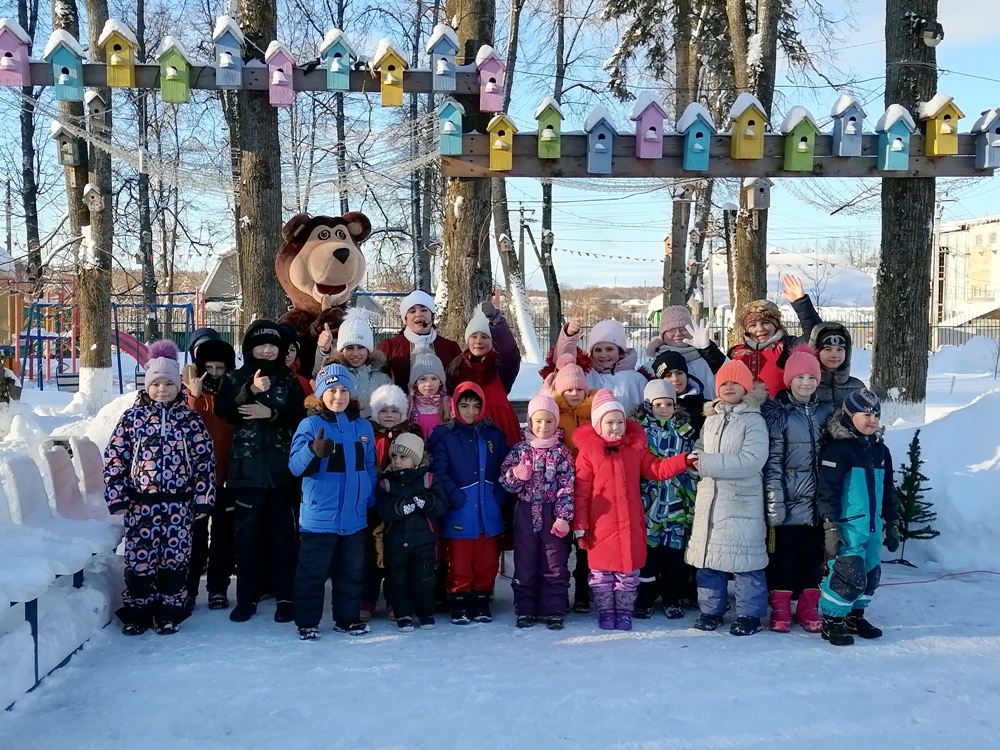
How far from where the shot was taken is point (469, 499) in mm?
4383

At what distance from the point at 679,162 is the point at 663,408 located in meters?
2.48

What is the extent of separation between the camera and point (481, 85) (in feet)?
19.7

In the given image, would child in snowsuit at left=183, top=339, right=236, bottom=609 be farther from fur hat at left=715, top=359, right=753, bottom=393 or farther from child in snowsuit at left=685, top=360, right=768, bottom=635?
fur hat at left=715, top=359, right=753, bottom=393

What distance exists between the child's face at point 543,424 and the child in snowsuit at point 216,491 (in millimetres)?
1656

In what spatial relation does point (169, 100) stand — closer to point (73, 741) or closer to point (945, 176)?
point (73, 741)

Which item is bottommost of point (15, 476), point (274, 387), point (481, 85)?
point (15, 476)

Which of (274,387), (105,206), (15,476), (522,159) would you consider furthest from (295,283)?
(105,206)

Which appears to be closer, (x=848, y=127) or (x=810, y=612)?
(x=810, y=612)

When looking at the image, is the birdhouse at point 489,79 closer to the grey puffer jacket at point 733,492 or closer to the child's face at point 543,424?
the child's face at point 543,424

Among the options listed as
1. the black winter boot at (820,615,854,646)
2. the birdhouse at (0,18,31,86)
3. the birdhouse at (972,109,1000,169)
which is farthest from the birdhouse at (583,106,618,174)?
the birdhouse at (0,18,31,86)

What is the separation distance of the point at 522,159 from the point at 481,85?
1.91 ft

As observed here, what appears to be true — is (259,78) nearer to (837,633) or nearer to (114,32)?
(114,32)

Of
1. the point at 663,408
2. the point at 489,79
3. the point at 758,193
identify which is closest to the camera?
the point at 663,408

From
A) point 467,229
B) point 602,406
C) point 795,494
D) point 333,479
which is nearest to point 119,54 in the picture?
point 467,229
